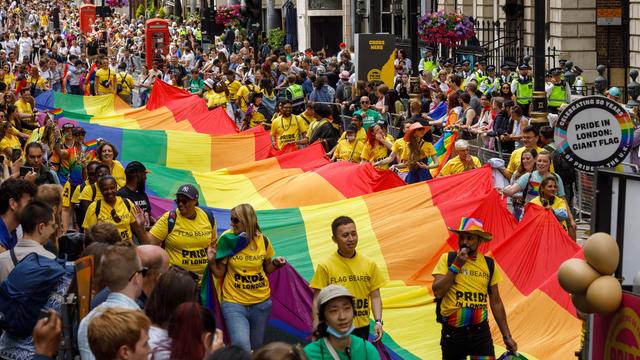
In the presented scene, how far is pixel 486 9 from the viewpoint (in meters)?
41.5

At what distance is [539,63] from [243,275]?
690cm

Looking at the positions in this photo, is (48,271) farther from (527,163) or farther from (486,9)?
(486,9)

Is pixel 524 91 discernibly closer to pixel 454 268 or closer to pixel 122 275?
pixel 454 268

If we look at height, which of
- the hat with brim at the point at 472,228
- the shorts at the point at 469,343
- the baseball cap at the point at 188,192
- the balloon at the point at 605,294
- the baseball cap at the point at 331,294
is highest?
the baseball cap at the point at 188,192

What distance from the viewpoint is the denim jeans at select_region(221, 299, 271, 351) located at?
10.4 meters

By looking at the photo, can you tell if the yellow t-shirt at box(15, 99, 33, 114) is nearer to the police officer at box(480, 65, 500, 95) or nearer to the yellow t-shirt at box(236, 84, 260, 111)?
the yellow t-shirt at box(236, 84, 260, 111)

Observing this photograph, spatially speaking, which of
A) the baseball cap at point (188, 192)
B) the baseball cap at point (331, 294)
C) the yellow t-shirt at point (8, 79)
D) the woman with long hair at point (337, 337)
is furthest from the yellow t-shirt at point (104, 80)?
the woman with long hair at point (337, 337)

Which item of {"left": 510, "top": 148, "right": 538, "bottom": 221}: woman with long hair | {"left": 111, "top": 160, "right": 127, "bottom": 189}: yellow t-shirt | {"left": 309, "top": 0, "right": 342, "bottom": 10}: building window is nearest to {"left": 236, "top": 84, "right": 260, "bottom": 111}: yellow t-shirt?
{"left": 111, "top": 160, "right": 127, "bottom": 189}: yellow t-shirt

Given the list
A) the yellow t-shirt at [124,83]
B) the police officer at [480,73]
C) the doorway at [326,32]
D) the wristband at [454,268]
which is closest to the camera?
the wristband at [454,268]

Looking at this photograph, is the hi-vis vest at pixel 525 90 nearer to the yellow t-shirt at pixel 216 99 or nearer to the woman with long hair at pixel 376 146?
the yellow t-shirt at pixel 216 99

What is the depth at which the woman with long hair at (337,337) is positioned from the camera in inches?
304

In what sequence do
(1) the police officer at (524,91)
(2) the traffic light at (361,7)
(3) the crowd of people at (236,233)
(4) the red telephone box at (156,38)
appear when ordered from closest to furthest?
(3) the crowd of people at (236,233)
(1) the police officer at (524,91)
(2) the traffic light at (361,7)
(4) the red telephone box at (156,38)

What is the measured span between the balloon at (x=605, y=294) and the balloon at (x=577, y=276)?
0.05 meters

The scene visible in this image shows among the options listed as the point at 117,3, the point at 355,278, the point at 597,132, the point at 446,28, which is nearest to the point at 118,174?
the point at 355,278
